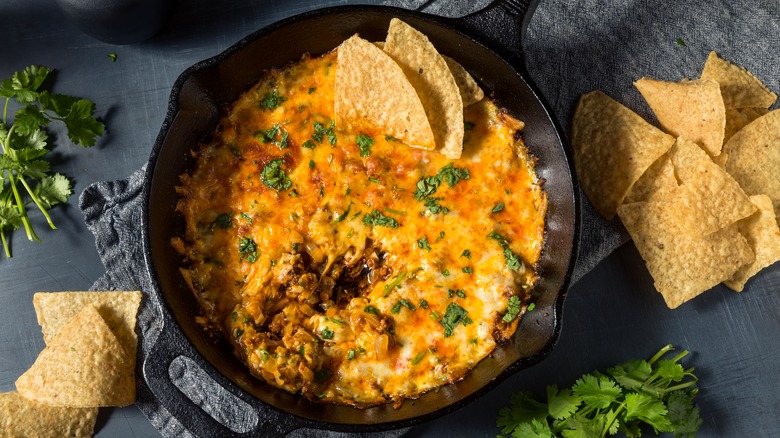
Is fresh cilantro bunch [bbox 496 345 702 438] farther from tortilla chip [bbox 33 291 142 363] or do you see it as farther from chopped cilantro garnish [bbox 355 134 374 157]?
tortilla chip [bbox 33 291 142 363]

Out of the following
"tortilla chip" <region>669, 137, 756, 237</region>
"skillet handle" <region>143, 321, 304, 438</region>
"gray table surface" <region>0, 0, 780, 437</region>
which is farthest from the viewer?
"gray table surface" <region>0, 0, 780, 437</region>

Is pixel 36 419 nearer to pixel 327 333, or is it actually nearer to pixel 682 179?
pixel 327 333

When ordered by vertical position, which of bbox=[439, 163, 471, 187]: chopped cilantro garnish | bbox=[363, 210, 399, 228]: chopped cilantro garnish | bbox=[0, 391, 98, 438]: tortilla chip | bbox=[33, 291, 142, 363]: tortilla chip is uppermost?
bbox=[439, 163, 471, 187]: chopped cilantro garnish

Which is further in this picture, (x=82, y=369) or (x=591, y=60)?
(x=591, y=60)

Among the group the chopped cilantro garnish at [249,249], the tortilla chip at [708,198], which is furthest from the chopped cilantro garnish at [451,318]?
the tortilla chip at [708,198]

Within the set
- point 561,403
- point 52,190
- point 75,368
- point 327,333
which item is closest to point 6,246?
point 52,190

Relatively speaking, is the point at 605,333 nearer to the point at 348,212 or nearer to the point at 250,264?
the point at 348,212

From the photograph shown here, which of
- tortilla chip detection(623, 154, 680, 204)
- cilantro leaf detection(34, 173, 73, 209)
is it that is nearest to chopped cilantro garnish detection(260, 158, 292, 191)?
cilantro leaf detection(34, 173, 73, 209)
